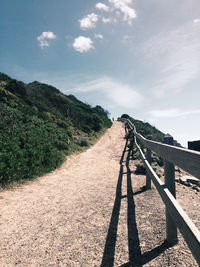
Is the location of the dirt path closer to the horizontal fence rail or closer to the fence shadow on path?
the fence shadow on path

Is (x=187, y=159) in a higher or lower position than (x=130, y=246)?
higher

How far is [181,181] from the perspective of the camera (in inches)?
251

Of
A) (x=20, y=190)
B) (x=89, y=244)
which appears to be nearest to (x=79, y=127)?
(x=20, y=190)

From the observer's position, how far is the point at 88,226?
3.57m

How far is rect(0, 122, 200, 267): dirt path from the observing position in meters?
2.64

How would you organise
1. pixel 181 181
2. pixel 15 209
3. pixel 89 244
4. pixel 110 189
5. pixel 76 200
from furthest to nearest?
pixel 181 181, pixel 110 189, pixel 76 200, pixel 15 209, pixel 89 244

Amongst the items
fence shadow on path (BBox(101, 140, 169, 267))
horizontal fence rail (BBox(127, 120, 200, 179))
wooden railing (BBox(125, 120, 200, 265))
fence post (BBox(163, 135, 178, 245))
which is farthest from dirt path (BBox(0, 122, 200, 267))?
horizontal fence rail (BBox(127, 120, 200, 179))

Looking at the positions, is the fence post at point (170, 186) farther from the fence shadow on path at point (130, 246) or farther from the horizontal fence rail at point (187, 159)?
the horizontal fence rail at point (187, 159)

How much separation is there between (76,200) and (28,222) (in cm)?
147

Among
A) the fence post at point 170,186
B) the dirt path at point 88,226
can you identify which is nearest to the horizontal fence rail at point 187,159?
the fence post at point 170,186

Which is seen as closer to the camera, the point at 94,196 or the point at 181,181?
the point at 94,196

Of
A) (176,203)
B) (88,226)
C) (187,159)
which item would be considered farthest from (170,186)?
(88,226)

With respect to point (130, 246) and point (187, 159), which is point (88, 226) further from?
point (187, 159)

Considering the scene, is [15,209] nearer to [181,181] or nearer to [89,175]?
[89,175]
